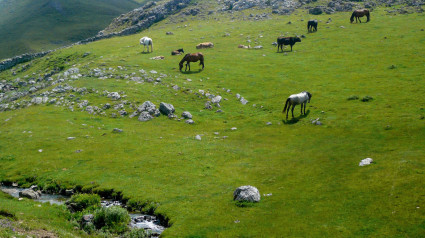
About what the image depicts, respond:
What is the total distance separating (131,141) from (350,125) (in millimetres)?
22421

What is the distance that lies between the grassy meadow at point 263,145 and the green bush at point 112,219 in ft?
7.64

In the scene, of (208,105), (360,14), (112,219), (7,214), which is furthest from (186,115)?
(360,14)

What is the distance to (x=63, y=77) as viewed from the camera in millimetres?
55469

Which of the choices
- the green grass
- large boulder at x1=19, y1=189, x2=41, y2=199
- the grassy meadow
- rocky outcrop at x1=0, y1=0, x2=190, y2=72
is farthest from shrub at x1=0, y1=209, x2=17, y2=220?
rocky outcrop at x1=0, y1=0, x2=190, y2=72

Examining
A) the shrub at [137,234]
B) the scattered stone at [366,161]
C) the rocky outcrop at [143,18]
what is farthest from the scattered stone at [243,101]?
the rocky outcrop at [143,18]

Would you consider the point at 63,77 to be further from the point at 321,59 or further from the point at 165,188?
the point at 321,59

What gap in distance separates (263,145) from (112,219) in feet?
54.4

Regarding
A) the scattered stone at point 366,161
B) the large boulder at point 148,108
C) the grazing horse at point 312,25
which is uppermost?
the grazing horse at point 312,25

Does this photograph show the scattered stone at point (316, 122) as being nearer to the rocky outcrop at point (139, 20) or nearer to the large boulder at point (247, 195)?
the large boulder at point (247, 195)

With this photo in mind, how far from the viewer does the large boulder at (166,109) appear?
41.6m

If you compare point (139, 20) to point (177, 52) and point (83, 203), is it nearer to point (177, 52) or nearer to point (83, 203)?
point (177, 52)

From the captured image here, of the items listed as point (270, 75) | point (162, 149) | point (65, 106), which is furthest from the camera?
point (270, 75)

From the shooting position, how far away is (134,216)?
21.6 metres

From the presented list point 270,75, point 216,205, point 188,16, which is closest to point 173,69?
point 270,75
